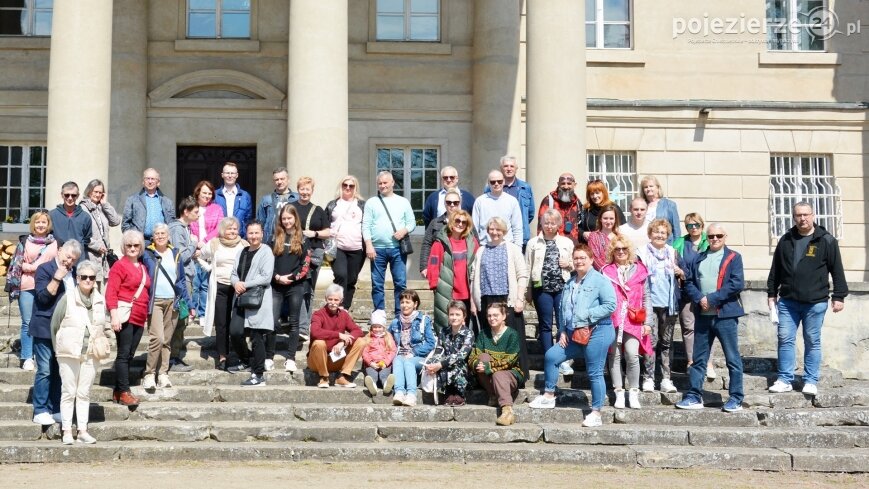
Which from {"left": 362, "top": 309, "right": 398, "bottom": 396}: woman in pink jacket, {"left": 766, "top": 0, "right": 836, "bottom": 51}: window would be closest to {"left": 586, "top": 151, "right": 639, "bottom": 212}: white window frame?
{"left": 766, "top": 0, "right": 836, "bottom": 51}: window

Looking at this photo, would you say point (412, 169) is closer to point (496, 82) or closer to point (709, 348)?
point (496, 82)

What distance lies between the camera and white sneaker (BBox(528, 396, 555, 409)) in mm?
10064

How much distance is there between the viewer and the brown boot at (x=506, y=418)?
974 centimetres

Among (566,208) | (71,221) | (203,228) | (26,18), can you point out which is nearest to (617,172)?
(566,208)

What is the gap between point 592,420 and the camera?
385 inches

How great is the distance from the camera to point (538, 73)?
1439 cm

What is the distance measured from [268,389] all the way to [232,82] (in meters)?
8.93

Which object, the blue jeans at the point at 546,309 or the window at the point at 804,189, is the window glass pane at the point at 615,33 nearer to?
the window at the point at 804,189

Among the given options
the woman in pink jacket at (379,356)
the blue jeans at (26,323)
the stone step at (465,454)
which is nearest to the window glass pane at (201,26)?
the blue jeans at (26,323)

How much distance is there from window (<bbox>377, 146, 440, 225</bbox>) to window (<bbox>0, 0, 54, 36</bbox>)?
627 centimetres

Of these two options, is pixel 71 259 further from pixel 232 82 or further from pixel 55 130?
pixel 232 82

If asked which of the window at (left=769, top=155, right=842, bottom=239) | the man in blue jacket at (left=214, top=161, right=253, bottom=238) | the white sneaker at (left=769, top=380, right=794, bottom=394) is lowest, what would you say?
the white sneaker at (left=769, top=380, right=794, bottom=394)

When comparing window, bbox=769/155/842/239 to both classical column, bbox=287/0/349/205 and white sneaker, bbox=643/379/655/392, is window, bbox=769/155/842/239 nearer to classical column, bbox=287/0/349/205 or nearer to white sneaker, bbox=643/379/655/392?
classical column, bbox=287/0/349/205

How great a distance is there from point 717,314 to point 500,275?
2.25 metres
